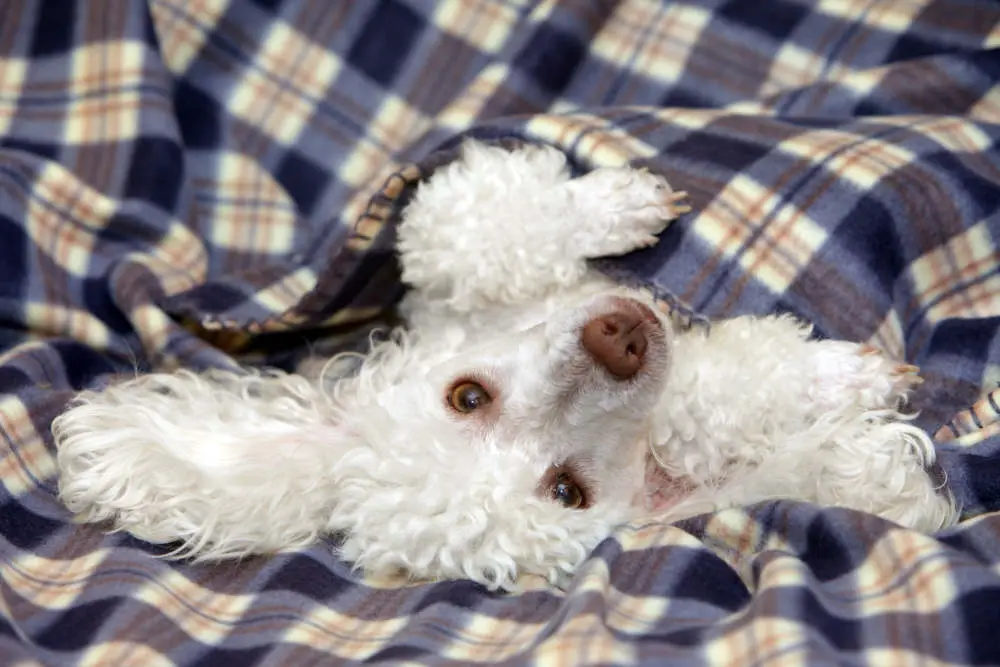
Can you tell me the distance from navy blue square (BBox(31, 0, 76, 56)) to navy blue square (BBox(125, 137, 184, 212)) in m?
0.25

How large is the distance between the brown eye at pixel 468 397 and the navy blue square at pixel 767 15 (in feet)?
3.33

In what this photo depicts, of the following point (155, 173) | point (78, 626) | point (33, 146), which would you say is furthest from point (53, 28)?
point (78, 626)

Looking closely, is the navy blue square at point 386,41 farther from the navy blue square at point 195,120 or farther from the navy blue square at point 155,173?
the navy blue square at point 155,173

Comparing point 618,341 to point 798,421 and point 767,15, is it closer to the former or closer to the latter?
point 798,421

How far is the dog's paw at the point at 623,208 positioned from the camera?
1612 mm

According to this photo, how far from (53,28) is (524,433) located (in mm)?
1254

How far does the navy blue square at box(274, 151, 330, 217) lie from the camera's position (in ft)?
6.84

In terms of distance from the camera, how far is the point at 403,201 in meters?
1.77

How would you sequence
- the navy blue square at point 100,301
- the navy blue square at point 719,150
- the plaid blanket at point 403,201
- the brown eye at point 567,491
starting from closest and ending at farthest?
the plaid blanket at point 403,201 → the brown eye at point 567,491 → the navy blue square at point 719,150 → the navy blue square at point 100,301

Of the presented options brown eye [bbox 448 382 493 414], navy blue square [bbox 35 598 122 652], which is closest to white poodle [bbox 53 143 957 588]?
brown eye [bbox 448 382 493 414]

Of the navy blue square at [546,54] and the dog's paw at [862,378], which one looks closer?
the dog's paw at [862,378]

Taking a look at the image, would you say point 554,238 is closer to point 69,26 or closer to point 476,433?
point 476,433

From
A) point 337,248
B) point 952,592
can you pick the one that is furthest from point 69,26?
point 952,592

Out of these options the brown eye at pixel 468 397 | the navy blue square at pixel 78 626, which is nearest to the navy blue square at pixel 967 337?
the brown eye at pixel 468 397
